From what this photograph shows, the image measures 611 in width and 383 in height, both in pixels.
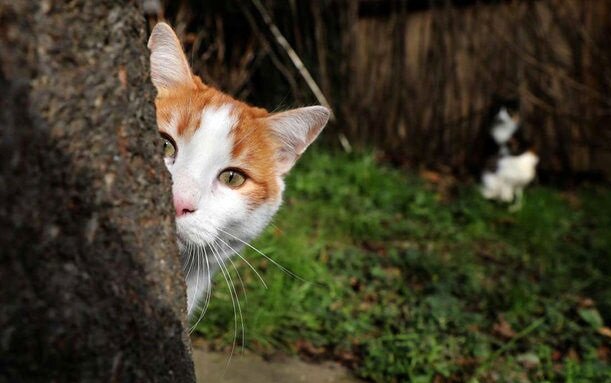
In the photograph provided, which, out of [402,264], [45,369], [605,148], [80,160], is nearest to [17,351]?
[45,369]

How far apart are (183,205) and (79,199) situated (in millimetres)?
665

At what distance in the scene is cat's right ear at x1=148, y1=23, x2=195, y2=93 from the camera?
200 cm

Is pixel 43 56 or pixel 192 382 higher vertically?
pixel 43 56

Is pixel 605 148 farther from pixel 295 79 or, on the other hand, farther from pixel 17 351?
pixel 17 351

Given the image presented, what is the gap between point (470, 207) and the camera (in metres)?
4.87

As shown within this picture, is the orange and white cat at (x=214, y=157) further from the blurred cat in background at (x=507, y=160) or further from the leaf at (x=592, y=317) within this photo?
the blurred cat in background at (x=507, y=160)

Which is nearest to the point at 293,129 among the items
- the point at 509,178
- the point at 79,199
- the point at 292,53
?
the point at 79,199

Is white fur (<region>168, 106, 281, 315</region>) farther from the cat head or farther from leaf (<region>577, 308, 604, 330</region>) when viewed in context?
leaf (<region>577, 308, 604, 330</region>)

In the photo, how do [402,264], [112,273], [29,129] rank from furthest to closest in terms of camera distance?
[402,264]
[112,273]
[29,129]

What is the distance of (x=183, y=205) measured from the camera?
1666mm

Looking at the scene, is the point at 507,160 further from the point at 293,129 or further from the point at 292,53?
the point at 293,129

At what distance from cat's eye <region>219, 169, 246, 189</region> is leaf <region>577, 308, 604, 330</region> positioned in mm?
2161

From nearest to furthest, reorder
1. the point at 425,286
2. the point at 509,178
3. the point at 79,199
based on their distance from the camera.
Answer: the point at 79,199 < the point at 425,286 < the point at 509,178

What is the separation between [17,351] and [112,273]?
192 millimetres
